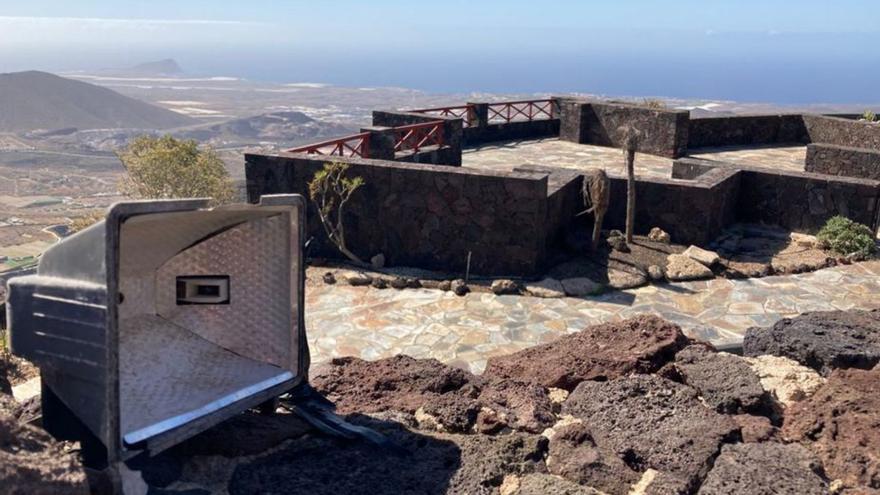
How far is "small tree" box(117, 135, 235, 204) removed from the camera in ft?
45.6

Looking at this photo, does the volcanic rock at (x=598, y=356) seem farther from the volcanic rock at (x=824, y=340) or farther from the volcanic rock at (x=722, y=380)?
the volcanic rock at (x=824, y=340)

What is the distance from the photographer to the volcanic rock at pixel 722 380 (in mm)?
4039

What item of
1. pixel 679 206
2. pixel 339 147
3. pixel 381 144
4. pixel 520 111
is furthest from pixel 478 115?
pixel 679 206

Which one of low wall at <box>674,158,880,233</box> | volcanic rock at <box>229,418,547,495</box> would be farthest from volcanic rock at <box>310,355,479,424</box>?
low wall at <box>674,158,880,233</box>

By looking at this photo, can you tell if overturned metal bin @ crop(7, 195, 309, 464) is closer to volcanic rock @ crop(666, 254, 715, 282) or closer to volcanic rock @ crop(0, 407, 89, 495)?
volcanic rock @ crop(0, 407, 89, 495)

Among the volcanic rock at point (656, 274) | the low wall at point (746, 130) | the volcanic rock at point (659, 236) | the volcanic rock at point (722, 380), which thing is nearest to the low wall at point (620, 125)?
the low wall at point (746, 130)

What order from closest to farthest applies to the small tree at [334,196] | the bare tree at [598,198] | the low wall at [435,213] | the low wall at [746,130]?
the low wall at [435,213]
the small tree at [334,196]
the bare tree at [598,198]
the low wall at [746,130]

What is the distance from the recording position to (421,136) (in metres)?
16.5

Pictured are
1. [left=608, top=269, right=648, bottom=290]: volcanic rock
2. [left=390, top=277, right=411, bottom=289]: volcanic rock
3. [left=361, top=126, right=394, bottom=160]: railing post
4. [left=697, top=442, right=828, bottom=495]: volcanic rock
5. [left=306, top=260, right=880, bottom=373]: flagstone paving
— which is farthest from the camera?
[left=361, top=126, right=394, bottom=160]: railing post

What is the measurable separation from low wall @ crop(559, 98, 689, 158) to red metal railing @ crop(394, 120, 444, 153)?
183 inches

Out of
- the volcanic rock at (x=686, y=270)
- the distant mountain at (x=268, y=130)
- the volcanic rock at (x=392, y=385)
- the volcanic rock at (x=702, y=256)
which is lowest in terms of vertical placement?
the distant mountain at (x=268, y=130)

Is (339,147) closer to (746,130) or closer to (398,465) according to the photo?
(398,465)

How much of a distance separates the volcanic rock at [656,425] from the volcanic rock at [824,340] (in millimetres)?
1005

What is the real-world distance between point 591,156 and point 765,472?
49.3 feet
